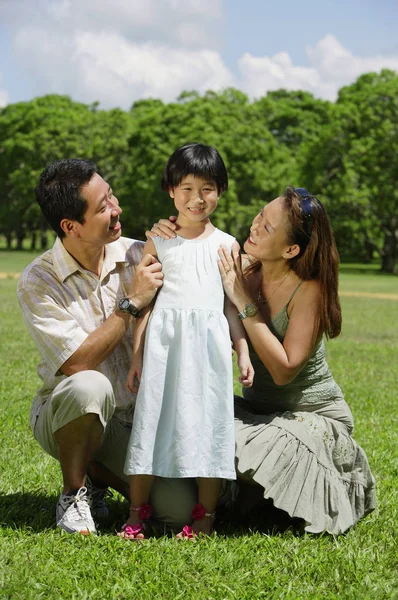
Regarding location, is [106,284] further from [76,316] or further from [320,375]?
[320,375]

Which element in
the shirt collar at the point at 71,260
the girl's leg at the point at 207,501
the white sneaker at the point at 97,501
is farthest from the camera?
the white sneaker at the point at 97,501

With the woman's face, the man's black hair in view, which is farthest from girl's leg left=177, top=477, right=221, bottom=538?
the man's black hair

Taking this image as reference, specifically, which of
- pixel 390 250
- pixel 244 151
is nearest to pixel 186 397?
pixel 390 250

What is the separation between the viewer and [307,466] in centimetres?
405

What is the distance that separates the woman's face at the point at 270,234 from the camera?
13.7 feet

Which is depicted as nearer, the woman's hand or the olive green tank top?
the woman's hand

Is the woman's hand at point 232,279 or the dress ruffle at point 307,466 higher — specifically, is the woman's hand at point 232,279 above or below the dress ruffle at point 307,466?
above

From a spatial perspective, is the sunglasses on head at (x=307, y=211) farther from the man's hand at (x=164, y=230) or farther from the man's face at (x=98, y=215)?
the man's face at (x=98, y=215)

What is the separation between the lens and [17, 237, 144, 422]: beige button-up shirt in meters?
4.11

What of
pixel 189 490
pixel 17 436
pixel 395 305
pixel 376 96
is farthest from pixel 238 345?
pixel 376 96

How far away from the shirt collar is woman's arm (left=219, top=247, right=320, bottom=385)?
2.00ft

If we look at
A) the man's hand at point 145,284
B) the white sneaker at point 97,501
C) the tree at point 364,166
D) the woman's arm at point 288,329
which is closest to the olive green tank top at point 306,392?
the woman's arm at point 288,329

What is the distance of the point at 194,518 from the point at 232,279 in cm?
117

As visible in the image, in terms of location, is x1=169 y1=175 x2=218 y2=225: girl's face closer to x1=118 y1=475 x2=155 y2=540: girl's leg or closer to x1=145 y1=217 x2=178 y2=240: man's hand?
x1=145 y1=217 x2=178 y2=240: man's hand
